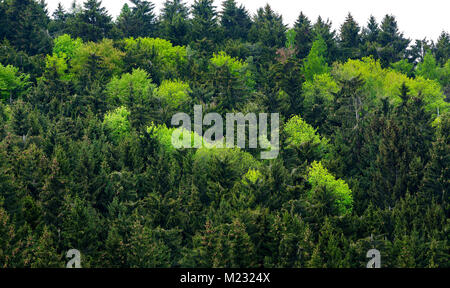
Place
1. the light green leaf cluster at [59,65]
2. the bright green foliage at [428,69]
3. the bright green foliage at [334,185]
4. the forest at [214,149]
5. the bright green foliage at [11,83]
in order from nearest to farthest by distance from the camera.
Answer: the forest at [214,149] → the bright green foliage at [334,185] → the bright green foliage at [11,83] → the light green leaf cluster at [59,65] → the bright green foliage at [428,69]

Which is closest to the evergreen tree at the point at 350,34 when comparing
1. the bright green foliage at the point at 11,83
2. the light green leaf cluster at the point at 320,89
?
the light green leaf cluster at the point at 320,89

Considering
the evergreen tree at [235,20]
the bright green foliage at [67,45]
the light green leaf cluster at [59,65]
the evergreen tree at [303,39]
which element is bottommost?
the light green leaf cluster at [59,65]

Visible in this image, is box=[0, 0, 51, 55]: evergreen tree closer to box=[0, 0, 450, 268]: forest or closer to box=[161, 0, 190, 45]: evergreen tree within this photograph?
box=[0, 0, 450, 268]: forest

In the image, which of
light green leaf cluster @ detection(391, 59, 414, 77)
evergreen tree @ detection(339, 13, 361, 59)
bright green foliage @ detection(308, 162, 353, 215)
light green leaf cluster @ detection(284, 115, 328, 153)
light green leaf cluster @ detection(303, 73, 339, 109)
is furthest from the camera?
evergreen tree @ detection(339, 13, 361, 59)

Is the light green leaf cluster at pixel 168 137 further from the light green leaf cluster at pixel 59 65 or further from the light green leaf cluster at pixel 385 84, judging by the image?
the light green leaf cluster at pixel 385 84

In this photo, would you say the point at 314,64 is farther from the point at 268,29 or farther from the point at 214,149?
the point at 214,149

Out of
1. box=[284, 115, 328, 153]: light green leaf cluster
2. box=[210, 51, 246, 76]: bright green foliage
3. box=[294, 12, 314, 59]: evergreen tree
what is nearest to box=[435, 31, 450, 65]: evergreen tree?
box=[294, 12, 314, 59]: evergreen tree

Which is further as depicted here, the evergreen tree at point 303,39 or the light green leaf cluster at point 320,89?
the evergreen tree at point 303,39
